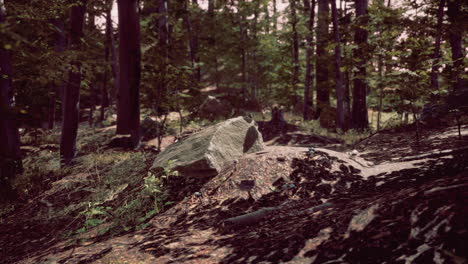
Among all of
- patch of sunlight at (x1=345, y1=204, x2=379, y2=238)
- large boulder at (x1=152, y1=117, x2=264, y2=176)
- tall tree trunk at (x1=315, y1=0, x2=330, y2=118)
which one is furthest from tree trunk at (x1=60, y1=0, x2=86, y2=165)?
tall tree trunk at (x1=315, y1=0, x2=330, y2=118)

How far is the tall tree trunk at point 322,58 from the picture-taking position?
1520 cm

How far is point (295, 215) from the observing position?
460cm

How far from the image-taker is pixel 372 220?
3348 millimetres

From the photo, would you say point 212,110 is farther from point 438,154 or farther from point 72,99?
point 438,154

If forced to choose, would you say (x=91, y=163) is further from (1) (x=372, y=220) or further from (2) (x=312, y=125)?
(2) (x=312, y=125)

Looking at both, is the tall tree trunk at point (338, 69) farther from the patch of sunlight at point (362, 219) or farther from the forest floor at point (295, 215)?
the patch of sunlight at point (362, 219)

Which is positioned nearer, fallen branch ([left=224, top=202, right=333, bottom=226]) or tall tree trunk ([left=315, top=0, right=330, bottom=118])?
fallen branch ([left=224, top=202, right=333, bottom=226])

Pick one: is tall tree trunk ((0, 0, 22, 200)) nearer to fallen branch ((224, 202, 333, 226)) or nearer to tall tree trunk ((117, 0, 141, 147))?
tall tree trunk ((117, 0, 141, 147))

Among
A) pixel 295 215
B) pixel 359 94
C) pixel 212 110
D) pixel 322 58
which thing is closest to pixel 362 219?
pixel 295 215

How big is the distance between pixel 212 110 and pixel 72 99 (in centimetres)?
1026

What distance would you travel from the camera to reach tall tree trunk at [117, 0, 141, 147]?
35.7 feet

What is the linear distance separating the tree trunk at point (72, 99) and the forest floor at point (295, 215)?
1.20 m

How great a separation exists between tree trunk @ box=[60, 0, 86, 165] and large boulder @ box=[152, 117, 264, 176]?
419 cm

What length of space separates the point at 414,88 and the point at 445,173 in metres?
3.74
